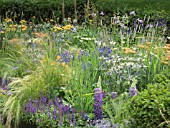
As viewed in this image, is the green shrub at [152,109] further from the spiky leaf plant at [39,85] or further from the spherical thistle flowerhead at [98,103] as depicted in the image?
the spiky leaf plant at [39,85]

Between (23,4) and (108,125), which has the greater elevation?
(23,4)

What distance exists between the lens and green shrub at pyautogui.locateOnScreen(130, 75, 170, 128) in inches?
131

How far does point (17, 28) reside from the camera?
24.5ft

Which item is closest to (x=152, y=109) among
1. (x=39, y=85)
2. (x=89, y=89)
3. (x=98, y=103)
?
(x=98, y=103)

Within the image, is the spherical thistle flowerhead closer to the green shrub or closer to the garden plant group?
the garden plant group

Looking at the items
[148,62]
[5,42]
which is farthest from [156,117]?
[5,42]

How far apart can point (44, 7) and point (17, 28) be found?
1.74 metres

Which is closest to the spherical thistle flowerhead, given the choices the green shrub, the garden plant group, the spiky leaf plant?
the garden plant group

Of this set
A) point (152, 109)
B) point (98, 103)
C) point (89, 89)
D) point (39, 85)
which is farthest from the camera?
point (39, 85)

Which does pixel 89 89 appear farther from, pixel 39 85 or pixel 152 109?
pixel 152 109

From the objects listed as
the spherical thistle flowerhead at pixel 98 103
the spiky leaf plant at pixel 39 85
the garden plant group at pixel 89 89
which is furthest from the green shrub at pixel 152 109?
the spiky leaf plant at pixel 39 85

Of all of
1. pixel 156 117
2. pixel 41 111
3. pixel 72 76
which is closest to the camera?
pixel 156 117

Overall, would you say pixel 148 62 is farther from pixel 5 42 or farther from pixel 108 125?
pixel 5 42

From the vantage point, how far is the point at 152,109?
3.37 metres
